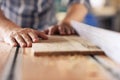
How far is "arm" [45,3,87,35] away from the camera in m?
1.33

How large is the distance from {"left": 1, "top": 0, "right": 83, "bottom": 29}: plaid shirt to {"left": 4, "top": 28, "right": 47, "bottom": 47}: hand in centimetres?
72

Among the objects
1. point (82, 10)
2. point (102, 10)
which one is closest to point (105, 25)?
point (102, 10)

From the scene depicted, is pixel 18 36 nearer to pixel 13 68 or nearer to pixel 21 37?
pixel 21 37

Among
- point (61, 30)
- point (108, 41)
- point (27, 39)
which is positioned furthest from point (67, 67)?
point (61, 30)

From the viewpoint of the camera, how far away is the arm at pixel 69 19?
4.37 feet

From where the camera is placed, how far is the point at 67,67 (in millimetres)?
556

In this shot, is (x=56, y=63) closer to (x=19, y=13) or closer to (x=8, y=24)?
(x=8, y=24)

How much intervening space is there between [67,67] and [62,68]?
12 millimetres

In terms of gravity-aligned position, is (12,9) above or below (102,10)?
above

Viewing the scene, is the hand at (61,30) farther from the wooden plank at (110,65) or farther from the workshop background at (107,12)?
the workshop background at (107,12)

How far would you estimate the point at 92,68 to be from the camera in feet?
1.82

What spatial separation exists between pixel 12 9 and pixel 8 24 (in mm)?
672

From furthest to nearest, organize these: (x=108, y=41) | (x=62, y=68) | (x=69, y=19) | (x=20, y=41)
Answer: (x=69, y=19) → (x=20, y=41) → (x=108, y=41) → (x=62, y=68)

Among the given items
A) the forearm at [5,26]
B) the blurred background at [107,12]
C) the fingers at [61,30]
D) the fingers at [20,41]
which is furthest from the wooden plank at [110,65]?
the blurred background at [107,12]
